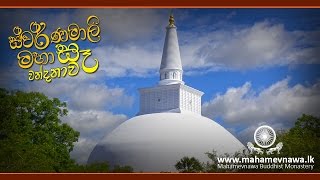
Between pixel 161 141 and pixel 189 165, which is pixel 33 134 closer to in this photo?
pixel 161 141

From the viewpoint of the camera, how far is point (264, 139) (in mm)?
24547

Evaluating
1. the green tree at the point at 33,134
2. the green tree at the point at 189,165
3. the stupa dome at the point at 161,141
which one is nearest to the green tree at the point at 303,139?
the stupa dome at the point at 161,141

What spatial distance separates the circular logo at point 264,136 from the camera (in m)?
24.4

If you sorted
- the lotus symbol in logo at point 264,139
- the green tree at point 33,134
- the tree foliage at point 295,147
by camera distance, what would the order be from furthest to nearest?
1. the green tree at point 33,134
2. the lotus symbol in logo at point 264,139
3. the tree foliage at point 295,147

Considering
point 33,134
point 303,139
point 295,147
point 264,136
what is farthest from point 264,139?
point 33,134

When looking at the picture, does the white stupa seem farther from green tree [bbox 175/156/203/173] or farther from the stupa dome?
green tree [bbox 175/156/203/173]

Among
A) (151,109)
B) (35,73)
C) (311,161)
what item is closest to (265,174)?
(311,161)

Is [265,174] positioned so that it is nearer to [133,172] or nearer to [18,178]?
[133,172]

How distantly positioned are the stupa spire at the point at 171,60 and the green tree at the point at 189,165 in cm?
277

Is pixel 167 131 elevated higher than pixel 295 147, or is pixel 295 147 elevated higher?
pixel 167 131

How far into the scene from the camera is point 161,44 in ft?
84.2

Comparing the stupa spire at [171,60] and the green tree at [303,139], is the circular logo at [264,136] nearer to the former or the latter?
the green tree at [303,139]

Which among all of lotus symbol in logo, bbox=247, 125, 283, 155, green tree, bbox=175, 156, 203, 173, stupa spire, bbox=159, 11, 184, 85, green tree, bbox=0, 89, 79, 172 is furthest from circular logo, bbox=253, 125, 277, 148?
green tree, bbox=0, 89, 79, 172

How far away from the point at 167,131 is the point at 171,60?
2.90 meters
